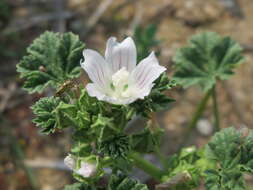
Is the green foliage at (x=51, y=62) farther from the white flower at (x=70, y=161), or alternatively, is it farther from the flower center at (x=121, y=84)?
the white flower at (x=70, y=161)

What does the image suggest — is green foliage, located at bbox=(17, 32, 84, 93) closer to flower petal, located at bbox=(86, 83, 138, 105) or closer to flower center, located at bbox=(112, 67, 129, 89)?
flower center, located at bbox=(112, 67, 129, 89)

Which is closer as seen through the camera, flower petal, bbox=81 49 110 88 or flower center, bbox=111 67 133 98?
flower petal, bbox=81 49 110 88

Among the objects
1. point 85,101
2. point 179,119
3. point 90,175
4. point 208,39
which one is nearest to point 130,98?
point 85,101

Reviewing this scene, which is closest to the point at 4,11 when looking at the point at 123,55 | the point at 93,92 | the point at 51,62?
the point at 51,62

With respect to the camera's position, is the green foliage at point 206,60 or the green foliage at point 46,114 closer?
the green foliage at point 46,114

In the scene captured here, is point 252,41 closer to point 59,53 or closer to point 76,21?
point 76,21

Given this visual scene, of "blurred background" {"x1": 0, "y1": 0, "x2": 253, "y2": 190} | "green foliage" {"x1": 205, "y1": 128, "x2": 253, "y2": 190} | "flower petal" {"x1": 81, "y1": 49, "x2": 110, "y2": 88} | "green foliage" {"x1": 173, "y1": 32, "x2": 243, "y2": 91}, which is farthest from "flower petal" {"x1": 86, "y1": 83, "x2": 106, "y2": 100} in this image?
"blurred background" {"x1": 0, "y1": 0, "x2": 253, "y2": 190}

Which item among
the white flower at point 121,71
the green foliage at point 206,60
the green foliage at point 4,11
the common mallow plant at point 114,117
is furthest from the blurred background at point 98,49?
the white flower at point 121,71
